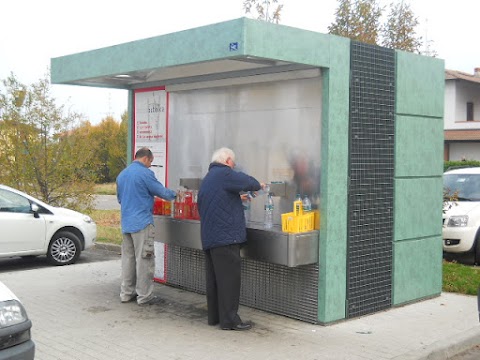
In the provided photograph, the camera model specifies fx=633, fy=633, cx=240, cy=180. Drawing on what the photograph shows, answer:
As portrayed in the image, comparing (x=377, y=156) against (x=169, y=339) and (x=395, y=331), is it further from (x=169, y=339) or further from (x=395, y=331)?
(x=169, y=339)

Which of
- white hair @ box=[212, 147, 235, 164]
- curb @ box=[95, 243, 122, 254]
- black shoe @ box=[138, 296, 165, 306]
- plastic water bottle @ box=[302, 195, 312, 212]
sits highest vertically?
white hair @ box=[212, 147, 235, 164]

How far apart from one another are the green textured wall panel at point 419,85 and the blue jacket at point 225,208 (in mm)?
2205

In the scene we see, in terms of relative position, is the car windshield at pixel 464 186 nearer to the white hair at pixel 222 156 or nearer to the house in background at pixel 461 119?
the white hair at pixel 222 156

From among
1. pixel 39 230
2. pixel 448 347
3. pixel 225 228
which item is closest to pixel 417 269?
pixel 448 347

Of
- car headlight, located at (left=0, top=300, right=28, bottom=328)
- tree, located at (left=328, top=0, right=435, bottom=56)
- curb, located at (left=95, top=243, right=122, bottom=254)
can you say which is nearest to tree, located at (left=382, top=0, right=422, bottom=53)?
tree, located at (left=328, top=0, right=435, bottom=56)

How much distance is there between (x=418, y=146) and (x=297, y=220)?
6.92 feet

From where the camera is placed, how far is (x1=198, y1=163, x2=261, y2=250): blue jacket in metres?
6.37

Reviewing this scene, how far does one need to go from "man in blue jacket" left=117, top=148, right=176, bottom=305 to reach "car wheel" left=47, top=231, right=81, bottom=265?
344 centimetres

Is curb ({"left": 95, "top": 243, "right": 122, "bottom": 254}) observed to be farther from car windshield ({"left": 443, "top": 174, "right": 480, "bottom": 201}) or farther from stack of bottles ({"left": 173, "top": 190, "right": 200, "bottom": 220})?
car windshield ({"left": 443, "top": 174, "right": 480, "bottom": 201})

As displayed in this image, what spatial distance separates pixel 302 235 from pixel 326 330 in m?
1.01

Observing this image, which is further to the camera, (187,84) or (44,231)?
(44,231)

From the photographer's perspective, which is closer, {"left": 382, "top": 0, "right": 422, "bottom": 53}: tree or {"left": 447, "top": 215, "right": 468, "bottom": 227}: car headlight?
{"left": 447, "top": 215, "right": 468, "bottom": 227}: car headlight

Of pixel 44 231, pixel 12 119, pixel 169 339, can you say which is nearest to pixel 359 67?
pixel 169 339

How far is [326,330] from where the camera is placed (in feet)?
21.3
